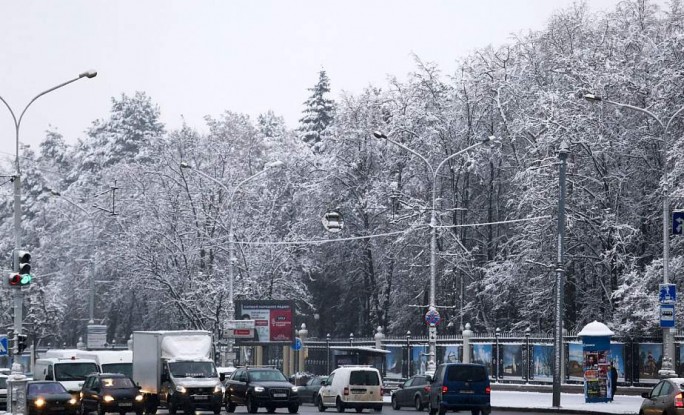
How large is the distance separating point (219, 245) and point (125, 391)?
31.8 m

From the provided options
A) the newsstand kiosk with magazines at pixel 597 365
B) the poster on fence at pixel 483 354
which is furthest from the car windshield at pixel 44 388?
the poster on fence at pixel 483 354

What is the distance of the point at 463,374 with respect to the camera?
37.3 metres

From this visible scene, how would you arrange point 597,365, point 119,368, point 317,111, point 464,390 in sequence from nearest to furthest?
point 464,390 < point 597,365 < point 119,368 < point 317,111

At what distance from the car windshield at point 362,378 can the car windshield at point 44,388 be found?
995 cm

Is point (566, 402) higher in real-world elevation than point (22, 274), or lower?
lower

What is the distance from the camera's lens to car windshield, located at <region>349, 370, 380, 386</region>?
43.6m

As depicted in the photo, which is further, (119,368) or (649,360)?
(119,368)

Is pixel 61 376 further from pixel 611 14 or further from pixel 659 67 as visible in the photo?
pixel 611 14

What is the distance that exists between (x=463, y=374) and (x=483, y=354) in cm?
1857

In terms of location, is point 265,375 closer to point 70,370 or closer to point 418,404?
point 418,404

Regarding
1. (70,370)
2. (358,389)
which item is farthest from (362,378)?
(70,370)

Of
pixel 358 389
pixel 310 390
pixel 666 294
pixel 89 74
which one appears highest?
pixel 89 74

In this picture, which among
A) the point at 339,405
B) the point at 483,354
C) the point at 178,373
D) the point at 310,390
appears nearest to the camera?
the point at 178,373

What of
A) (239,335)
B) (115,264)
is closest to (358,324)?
(115,264)
